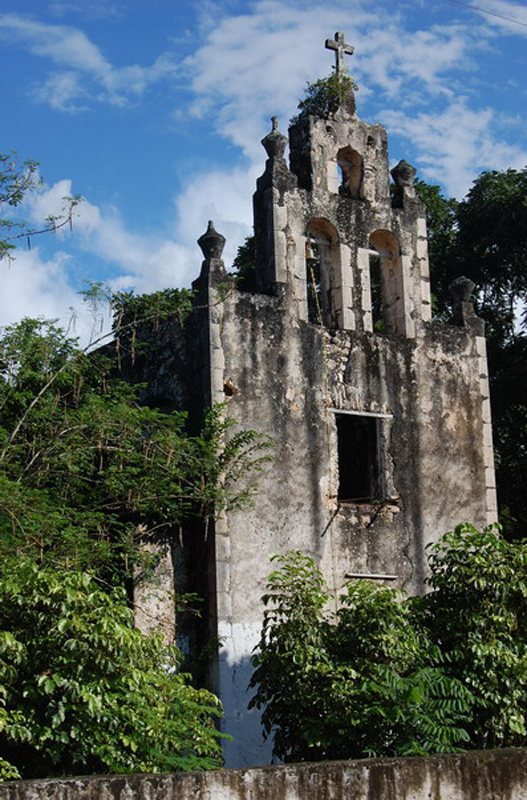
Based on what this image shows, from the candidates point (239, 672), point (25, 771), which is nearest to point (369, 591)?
point (239, 672)

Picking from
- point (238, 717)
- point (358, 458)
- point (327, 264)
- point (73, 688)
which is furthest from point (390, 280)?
point (73, 688)

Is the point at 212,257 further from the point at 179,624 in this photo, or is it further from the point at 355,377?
the point at 179,624

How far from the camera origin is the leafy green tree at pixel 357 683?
10062mm

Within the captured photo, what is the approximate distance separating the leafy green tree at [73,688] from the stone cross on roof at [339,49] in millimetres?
9086

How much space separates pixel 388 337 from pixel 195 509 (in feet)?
11.5

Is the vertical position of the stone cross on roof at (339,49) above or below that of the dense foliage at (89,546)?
above

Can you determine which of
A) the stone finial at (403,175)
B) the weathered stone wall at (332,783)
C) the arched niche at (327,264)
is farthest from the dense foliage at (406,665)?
the stone finial at (403,175)

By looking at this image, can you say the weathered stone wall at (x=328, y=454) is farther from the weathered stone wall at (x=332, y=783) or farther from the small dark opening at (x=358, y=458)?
the weathered stone wall at (x=332, y=783)

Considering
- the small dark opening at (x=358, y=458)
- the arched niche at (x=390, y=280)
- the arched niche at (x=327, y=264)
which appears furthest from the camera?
the arched niche at (x=390, y=280)

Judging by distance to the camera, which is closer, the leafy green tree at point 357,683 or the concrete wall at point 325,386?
the leafy green tree at point 357,683

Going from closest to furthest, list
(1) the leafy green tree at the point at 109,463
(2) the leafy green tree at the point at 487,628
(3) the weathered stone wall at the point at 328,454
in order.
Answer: (2) the leafy green tree at the point at 487,628 → (1) the leafy green tree at the point at 109,463 → (3) the weathered stone wall at the point at 328,454

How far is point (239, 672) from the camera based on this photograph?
12.9 meters

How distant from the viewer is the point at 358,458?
15141 millimetres

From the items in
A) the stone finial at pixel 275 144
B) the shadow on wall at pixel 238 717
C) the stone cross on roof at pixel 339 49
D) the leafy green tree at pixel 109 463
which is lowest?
the shadow on wall at pixel 238 717
